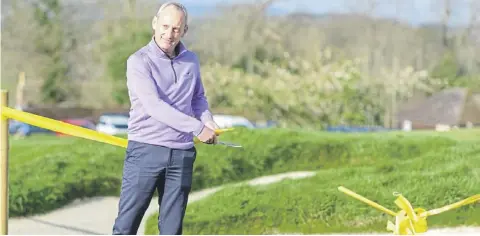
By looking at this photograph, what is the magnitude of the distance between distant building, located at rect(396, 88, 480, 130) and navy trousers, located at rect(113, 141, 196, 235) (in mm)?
29213

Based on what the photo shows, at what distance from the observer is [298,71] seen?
26266 mm

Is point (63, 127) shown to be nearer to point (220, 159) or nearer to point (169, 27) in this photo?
point (169, 27)

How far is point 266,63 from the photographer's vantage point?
89.8ft

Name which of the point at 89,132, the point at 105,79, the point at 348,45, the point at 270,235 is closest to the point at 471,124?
the point at 348,45

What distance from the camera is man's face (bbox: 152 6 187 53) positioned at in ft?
12.7

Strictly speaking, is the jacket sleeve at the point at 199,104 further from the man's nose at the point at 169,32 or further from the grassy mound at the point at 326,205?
the grassy mound at the point at 326,205

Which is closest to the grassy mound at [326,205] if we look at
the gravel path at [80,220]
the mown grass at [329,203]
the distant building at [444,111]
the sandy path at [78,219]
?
the mown grass at [329,203]

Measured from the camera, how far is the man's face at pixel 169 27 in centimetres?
388

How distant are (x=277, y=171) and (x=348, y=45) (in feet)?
113

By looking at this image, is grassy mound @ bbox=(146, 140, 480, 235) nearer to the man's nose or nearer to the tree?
the man's nose

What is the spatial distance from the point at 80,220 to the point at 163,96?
5.66 metres

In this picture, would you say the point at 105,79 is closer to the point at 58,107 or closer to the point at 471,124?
the point at 58,107

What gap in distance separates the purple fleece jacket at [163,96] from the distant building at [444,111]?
96.1ft

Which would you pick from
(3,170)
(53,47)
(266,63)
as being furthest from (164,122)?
(53,47)
